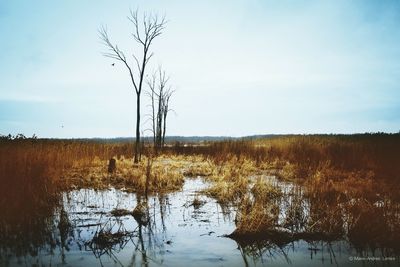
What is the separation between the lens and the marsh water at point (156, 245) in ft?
14.4

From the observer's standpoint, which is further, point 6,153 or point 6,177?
point 6,153

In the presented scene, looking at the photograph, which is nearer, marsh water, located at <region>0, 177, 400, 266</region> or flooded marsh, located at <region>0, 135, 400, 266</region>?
marsh water, located at <region>0, 177, 400, 266</region>

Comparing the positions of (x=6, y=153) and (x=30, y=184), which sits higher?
(x=6, y=153)

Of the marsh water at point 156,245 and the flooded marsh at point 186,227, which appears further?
the flooded marsh at point 186,227

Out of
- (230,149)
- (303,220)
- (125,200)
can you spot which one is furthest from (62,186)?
(230,149)

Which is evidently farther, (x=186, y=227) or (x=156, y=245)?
(x=186, y=227)

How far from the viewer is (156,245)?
5.01m

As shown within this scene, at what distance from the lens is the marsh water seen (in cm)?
439

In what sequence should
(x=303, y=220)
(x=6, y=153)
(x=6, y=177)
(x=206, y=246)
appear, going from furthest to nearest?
(x=6, y=153) → (x=6, y=177) → (x=303, y=220) → (x=206, y=246)

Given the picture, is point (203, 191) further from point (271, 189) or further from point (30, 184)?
point (30, 184)

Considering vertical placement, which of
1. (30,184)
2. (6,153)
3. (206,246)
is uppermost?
(6,153)

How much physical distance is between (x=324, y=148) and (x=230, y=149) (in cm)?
599

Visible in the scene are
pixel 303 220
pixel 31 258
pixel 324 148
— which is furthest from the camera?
pixel 324 148

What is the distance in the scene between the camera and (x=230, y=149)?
75.9 ft
